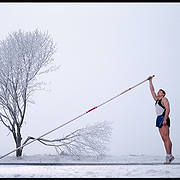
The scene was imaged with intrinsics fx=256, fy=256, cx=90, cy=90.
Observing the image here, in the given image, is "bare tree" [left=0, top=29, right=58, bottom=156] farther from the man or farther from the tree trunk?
the man

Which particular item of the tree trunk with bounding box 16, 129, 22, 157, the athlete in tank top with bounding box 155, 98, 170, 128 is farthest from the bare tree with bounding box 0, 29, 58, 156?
the athlete in tank top with bounding box 155, 98, 170, 128

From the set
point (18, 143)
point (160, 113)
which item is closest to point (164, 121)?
point (160, 113)

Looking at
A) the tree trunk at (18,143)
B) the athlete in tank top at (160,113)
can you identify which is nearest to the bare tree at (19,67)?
the tree trunk at (18,143)

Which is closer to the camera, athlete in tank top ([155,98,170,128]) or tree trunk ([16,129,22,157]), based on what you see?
athlete in tank top ([155,98,170,128])

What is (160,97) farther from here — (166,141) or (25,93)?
(25,93)

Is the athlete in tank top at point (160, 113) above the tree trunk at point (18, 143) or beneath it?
above

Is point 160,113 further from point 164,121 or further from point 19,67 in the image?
point 19,67

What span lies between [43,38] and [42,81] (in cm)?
145

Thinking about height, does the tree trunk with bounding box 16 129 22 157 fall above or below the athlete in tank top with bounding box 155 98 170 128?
below

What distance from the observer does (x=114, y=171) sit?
405 cm

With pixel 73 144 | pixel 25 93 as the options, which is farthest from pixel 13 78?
pixel 73 144

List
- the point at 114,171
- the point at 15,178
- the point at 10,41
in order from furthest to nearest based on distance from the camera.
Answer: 1. the point at 10,41
2. the point at 114,171
3. the point at 15,178

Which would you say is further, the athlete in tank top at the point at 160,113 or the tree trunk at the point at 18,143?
the tree trunk at the point at 18,143

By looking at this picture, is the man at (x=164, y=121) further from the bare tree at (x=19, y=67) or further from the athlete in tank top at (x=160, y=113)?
the bare tree at (x=19, y=67)
